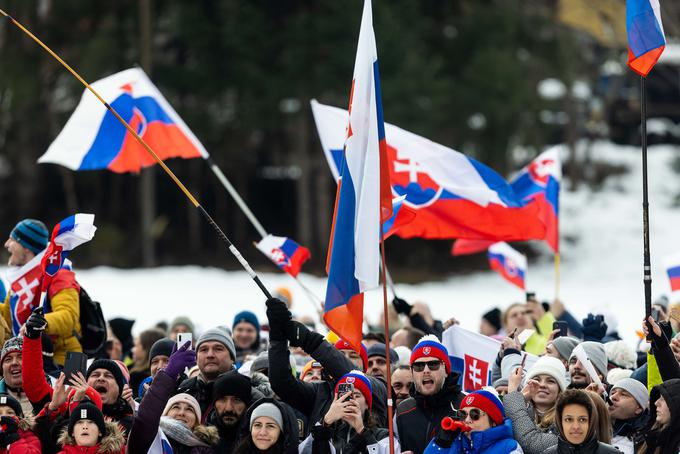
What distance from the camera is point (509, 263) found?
13406 mm

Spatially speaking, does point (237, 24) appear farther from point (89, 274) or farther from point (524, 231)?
point (524, 231)

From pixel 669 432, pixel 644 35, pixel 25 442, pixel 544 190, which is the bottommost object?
pixel 25 442

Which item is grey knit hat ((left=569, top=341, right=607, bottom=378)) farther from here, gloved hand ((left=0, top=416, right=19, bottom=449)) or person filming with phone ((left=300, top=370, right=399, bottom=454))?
gloved hand ((left=0, top=416, right=19, bottom=449))

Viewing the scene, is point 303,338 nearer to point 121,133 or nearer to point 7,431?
A: point 7,431

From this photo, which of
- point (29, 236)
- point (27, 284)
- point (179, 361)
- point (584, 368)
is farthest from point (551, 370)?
point (29, 236)

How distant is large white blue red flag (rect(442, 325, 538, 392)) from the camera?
28.9 feet

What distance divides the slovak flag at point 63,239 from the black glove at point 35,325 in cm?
72

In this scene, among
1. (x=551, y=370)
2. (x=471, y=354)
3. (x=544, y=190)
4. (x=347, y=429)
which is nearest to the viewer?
(x=347, y=429)

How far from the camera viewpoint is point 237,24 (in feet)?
85.5

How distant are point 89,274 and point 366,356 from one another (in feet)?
57.5

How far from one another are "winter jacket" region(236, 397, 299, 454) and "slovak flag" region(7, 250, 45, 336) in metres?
1.98

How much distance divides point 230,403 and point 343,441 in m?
0.72

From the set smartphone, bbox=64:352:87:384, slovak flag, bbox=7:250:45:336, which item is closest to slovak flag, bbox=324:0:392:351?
smartphone, bbox=64:352:87:384

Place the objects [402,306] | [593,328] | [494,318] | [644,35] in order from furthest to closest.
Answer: [494,318] < [402,306] < [593,328] < [644,35]
